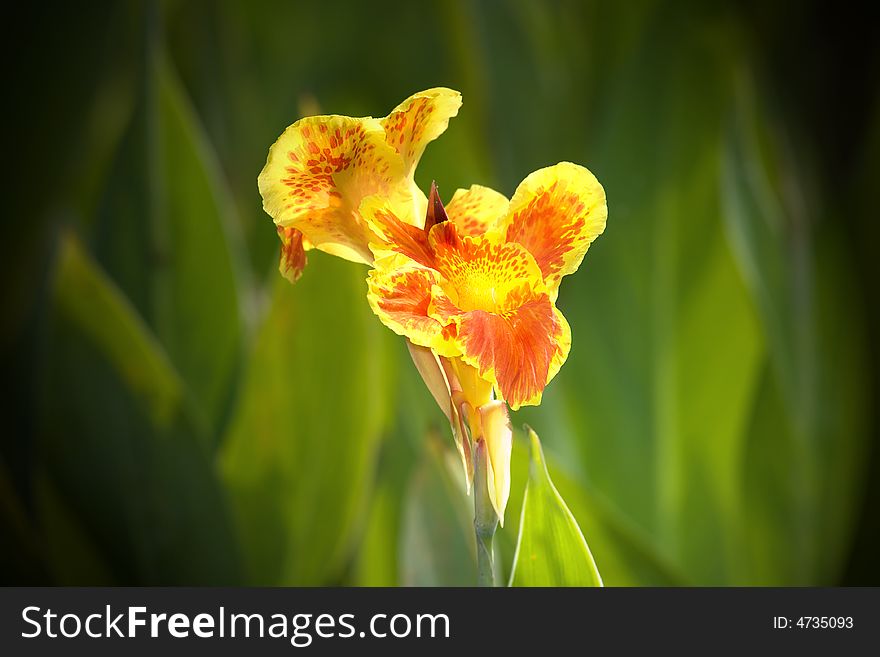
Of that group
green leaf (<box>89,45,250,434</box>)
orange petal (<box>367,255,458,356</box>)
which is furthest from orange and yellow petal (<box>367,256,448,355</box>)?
green leaf (<box>89,45,250,434</box>)

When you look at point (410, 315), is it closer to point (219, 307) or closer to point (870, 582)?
point (219, 307)

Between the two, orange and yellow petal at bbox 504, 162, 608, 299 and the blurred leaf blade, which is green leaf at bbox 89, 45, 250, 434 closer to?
the blurred leaf blade

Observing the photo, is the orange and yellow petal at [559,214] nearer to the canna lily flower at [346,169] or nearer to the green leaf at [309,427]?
the canna lily flower at [346,169]

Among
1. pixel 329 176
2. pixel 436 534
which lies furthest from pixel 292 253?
pixel 436 534

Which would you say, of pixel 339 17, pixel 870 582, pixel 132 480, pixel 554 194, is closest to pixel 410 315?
pixel 554 194

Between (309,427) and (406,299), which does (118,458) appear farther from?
(406,299)

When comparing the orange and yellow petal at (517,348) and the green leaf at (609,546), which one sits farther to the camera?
the green leaf at (609,546)

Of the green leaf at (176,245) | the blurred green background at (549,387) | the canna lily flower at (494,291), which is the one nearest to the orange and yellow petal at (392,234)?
the canna lily flower at (494,291)

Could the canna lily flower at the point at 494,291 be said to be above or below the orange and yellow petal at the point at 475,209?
below
